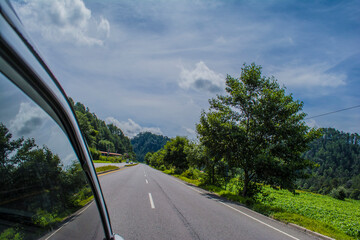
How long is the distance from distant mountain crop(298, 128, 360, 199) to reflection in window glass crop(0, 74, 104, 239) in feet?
327

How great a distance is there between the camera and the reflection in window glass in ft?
2.18

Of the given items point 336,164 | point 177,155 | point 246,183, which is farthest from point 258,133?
point 336,164

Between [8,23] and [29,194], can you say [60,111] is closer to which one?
[29,194]

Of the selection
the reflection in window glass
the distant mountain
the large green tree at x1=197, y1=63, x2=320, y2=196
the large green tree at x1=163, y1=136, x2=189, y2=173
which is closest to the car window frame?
the reflection in window glass

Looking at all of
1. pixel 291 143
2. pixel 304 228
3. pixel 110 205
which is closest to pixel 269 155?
pixel 291 143

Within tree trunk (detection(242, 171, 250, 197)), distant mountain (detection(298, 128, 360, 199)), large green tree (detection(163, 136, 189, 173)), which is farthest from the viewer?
distant mountain (detection(298, 128, 360, 199))

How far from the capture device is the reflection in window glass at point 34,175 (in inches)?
26.1

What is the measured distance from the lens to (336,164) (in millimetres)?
128250

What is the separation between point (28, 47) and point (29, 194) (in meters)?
0.57

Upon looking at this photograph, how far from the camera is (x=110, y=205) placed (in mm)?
7480

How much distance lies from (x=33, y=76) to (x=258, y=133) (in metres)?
15.0

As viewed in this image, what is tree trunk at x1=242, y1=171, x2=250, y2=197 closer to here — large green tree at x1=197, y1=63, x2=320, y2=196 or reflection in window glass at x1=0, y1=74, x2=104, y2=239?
large green tree at x1=197, y1=63, x2=320, y2=196

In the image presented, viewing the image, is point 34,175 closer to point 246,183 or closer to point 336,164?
point 246,183

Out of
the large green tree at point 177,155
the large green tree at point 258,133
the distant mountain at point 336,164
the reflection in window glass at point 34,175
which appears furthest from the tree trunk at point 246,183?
the distant mountain at point 336,164
